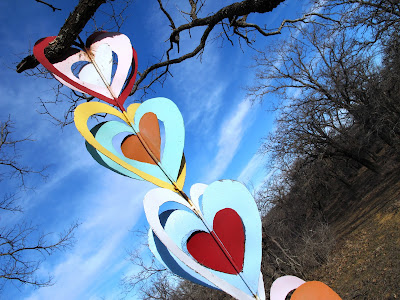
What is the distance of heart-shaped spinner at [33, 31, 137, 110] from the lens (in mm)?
2633

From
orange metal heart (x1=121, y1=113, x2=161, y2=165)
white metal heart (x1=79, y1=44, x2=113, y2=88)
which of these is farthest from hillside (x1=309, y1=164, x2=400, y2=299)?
white metal heart (x1=79, y1=44, x2=113, y2=88)

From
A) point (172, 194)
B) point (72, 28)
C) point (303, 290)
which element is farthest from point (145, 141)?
point (303, 290)

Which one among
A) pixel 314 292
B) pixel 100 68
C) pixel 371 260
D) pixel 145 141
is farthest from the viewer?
pixel 371 260

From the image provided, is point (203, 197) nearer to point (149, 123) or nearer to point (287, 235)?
point (149, 123)

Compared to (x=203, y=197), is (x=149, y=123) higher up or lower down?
higher up

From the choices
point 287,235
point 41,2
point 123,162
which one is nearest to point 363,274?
point 123,162

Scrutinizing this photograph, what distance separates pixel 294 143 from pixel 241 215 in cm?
1362

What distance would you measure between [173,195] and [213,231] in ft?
1.21

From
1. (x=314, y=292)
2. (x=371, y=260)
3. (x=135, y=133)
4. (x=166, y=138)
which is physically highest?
(x=135, y=133)

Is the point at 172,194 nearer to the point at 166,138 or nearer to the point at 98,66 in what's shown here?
the point at 166,138

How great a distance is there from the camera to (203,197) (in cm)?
215

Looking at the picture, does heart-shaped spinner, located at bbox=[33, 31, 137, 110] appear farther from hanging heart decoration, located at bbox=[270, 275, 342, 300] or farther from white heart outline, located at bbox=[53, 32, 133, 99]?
hanging heart decoration, located at bbox=[270, 275, 342, 300]

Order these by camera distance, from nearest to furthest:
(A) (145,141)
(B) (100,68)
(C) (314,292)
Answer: (C) (314,292) < (A) (145,141) < (B) (100,68)

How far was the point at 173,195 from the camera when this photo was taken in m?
2.12
